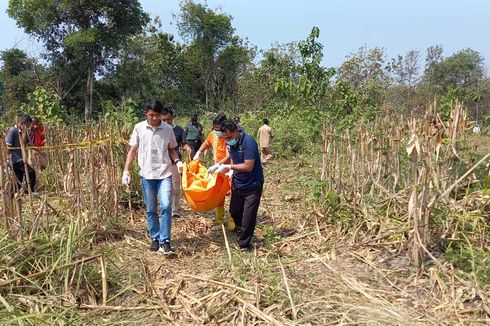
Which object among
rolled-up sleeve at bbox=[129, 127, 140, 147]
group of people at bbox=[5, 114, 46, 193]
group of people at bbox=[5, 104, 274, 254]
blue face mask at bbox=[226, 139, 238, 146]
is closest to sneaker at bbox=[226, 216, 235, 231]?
group of people at bbox=[5, 104, 274, 254]

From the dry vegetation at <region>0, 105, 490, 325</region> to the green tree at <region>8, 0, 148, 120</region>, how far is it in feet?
53.8

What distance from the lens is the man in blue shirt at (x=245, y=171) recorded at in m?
4.16

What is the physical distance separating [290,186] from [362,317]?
4222 mm

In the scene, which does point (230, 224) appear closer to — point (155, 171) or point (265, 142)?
point (155, 171)

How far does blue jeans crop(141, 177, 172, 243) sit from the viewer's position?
4.10 m

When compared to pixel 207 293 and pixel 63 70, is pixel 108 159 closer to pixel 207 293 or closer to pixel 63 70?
pixel 207 293

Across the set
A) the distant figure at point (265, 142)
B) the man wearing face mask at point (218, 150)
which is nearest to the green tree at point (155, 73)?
the distant figure at point (265, 142)

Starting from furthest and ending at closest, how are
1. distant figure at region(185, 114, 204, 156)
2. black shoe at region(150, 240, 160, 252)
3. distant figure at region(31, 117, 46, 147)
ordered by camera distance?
distant figure at region(185, 114, 204, 156), distant figure at region(31, 117, 46, 147), black shoe at region(150, 240, 160, 252)

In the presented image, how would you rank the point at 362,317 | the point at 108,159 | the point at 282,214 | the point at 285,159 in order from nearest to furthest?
the point at 362,317 → the point at 108,159 → the point at 282,214 → the point at 285,159

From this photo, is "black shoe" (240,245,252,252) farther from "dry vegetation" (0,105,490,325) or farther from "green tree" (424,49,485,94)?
"green tree" (424,49,485,94)

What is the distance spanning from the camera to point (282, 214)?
548cm

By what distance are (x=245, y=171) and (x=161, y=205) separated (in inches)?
32.3

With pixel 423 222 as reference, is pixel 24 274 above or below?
below

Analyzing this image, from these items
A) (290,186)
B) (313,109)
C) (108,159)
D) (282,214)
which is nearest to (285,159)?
(313,109)
